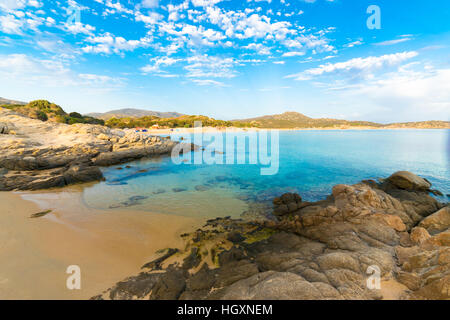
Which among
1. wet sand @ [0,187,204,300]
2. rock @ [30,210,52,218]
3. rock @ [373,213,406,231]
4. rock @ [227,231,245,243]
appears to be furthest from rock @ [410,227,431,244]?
rock @ [30,210,52,218]

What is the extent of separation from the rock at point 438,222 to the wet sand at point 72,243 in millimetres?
10203

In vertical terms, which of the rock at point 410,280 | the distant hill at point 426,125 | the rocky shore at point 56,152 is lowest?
the rock at point 410,280

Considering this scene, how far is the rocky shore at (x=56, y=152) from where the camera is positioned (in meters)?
14.8

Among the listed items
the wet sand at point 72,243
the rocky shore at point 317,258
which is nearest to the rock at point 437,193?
the rocky shore at point 317,258

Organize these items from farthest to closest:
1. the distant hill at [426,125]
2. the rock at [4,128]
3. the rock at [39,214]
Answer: the distant hill at [426,125] < the rock at [4,128] < the rock at [39,214]

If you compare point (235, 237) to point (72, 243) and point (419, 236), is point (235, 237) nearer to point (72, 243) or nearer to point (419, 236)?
point (72, 243)

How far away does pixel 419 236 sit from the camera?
6520mm

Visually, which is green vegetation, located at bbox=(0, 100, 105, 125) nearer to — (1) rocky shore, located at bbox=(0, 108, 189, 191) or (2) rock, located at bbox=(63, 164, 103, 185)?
(1) rocky shore, located at bbox=(0, 108, 189, 191)

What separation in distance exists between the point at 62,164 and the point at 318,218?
25530 mm

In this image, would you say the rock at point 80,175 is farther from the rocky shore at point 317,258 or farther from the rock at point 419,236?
the rock at point 419,236

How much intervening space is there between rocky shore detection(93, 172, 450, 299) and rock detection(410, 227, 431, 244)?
3cm

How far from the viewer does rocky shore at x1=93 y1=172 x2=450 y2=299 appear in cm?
420
